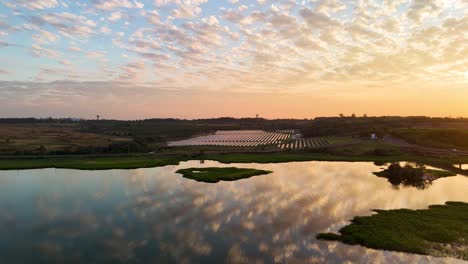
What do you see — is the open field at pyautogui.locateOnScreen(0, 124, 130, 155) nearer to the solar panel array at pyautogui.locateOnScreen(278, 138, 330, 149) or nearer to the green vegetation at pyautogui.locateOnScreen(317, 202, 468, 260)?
the solar panel array at pyautogui.locateOnScreen(278, 138, 330, 149)

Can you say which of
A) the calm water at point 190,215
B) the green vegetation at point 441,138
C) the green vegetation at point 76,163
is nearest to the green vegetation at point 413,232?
the calm water at point 190,215

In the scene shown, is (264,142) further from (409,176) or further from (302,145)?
(409,176)

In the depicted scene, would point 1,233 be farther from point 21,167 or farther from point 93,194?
A: point 21,167

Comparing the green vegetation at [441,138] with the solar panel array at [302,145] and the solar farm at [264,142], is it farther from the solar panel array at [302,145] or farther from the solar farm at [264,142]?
the solar farm at [264,142]

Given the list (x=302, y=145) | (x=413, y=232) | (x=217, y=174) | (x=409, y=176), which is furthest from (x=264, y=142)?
(x=413, y=232)

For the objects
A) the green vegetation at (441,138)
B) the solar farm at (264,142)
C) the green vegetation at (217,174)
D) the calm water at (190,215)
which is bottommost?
the calm water at (190,215)

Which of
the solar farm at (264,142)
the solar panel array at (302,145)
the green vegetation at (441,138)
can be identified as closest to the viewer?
the green vegetation at (441,138)

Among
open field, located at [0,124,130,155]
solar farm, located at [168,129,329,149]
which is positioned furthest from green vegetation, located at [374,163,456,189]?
open field, located at [0,124,130,155]
